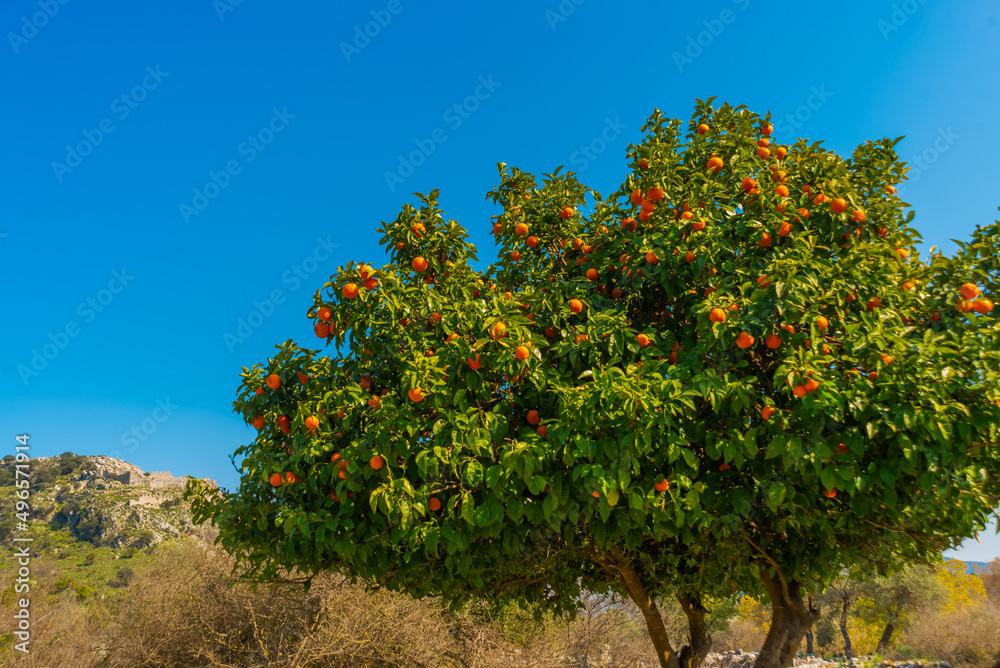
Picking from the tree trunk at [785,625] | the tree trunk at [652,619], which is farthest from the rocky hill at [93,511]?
the tree trunk at [785,625]

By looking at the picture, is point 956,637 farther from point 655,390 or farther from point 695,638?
point 655,390

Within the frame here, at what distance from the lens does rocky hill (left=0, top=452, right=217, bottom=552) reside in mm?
25342

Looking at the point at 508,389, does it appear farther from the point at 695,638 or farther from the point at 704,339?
the point at 695,638

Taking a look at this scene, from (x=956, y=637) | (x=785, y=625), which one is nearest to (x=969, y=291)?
(x=785, y=625)

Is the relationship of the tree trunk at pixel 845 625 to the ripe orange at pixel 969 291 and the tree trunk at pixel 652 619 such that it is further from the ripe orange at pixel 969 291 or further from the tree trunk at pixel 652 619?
the ripe orange at pixel 969 291

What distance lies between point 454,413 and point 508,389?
0.64m

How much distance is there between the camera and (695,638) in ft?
21.2

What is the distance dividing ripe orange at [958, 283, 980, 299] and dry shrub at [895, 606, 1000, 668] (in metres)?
15.6

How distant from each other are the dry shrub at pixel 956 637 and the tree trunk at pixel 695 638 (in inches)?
523

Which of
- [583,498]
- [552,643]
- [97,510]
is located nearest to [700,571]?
[583,498]

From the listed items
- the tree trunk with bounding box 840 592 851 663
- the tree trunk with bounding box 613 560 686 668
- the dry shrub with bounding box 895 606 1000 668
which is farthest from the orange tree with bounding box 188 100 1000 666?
the tree trunk with bounding box 840 592 851 663

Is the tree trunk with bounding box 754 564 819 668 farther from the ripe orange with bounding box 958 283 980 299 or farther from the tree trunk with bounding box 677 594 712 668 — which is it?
the ripe orange with bounding box 958 283 980 299

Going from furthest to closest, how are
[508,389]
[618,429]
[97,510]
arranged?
1. [97,510]
2. [508,389]
3. [618,429]

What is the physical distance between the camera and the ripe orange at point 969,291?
13.8ft
